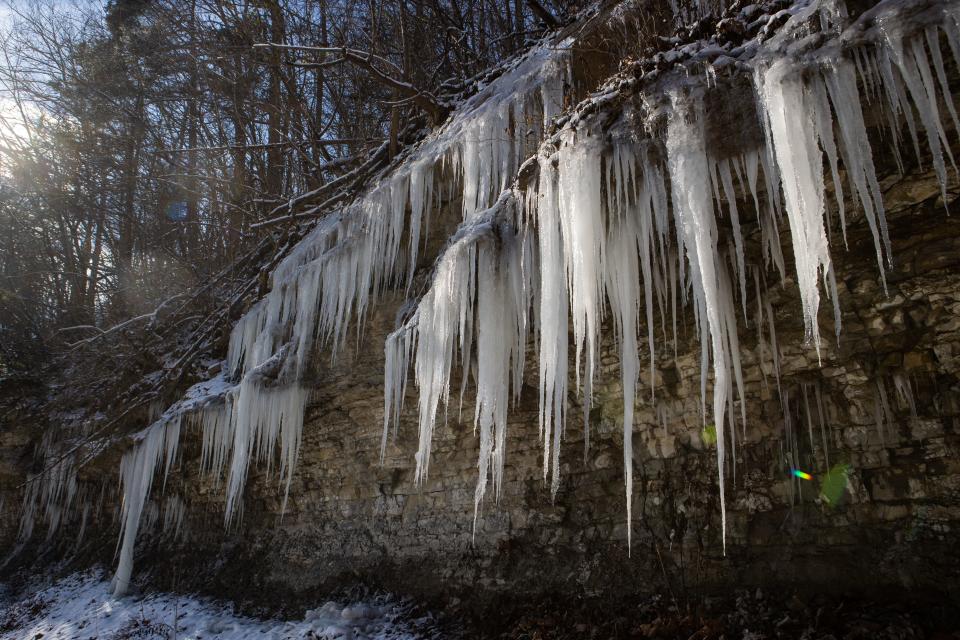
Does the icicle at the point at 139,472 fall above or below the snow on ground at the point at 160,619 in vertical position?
above

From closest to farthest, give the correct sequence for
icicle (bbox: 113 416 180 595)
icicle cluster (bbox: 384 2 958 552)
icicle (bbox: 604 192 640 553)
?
1. icicle cluster (bbox: 384 2 958 552)
2. icicle (bbox: 604 192 640 553)
3. icicle (bbox: 113 416 180 595)

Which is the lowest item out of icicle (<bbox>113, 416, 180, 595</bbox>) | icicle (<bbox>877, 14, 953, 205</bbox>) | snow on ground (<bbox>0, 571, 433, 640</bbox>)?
snow on ground (<bbox>0, 571, 433, 640</bbox>)

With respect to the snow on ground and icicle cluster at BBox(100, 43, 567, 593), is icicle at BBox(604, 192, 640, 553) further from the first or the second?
the snow on ground

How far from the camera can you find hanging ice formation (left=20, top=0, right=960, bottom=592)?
2361 millimetres

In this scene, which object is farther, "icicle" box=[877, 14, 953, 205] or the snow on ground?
the snow on ground

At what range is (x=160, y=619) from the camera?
6297 mm

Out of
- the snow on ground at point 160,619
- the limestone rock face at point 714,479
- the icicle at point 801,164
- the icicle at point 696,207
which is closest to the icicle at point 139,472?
the snow on ground at point 160,619

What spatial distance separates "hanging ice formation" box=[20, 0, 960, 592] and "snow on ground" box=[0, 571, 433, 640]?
2.86ft

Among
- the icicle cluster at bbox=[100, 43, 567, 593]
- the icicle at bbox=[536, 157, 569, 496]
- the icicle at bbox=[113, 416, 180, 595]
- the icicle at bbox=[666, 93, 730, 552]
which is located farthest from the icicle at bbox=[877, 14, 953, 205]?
the icicle at bbox=[113, 416, 180, 595]

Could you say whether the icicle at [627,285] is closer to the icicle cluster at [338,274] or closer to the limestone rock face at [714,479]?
the limestone rock face at [714,479]

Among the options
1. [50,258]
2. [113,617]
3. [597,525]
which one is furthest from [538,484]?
[50,258]

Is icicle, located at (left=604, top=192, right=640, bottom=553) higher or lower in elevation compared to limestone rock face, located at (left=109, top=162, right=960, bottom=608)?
higher

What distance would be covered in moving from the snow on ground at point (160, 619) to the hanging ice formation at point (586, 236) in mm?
873

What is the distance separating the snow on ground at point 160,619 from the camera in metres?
4.86
